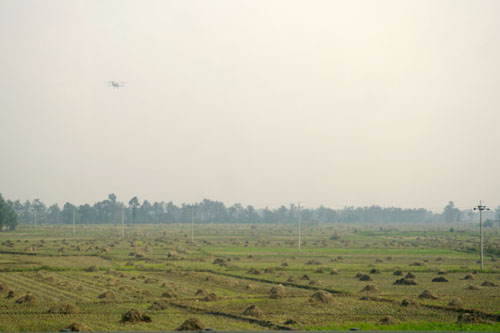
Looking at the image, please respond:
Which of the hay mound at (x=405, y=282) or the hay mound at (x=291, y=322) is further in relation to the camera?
the hay mound at (x=405, y=282)

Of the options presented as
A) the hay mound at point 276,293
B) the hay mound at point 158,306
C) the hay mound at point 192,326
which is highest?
the hay mound at point 192,326

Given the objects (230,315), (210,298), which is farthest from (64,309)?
(210,298)

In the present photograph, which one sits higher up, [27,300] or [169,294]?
[27,300]

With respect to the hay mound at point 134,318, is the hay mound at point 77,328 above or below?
above

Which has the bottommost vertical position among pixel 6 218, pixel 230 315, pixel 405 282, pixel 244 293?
pixel 244 293

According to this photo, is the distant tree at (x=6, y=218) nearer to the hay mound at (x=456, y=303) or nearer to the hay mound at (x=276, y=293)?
the hay mound at (x=276, y=293)

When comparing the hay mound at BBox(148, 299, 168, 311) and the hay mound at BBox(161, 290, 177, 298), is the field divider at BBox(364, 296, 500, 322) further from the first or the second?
the hay mound at BBox(148, 299, 168, 311)

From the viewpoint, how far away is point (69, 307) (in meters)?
30.6

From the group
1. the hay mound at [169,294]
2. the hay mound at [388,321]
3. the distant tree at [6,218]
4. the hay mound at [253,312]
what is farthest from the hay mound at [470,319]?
the distant tree at [6,218]

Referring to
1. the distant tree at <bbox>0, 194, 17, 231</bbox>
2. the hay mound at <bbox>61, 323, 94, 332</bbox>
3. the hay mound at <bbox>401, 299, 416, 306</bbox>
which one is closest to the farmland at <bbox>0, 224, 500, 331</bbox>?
the hay mound at <bbox>401, 299, 416, 306</bbox>

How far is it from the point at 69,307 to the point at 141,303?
552 centimetres

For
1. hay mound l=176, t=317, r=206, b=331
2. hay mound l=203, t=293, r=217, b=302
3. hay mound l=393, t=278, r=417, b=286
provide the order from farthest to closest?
hay mound l=393, t=278, r=417, b=286 < hay mound l=203, t=293, r=217, b=302 < hay mound l=176, t=317, r=206, b=331

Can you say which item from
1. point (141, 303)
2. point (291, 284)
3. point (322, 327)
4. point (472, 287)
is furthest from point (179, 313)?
point (472, 287)

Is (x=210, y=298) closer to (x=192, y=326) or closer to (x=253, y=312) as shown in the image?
(x=253, y=312)
